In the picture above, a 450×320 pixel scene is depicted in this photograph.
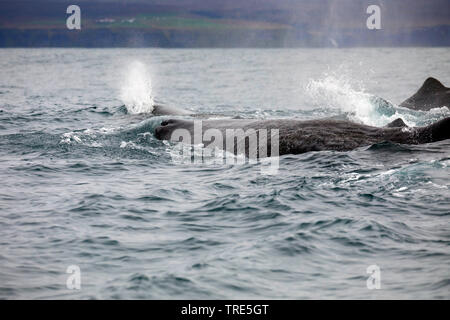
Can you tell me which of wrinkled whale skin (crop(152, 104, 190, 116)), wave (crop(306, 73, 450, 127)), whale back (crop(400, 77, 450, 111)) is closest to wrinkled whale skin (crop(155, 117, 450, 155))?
wave (crop(306, 73, 450, 127))

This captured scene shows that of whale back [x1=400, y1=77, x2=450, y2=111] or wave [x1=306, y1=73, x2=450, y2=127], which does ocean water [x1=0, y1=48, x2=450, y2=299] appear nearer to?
wave [x1=306, y1=73, x2=450, y2=127]

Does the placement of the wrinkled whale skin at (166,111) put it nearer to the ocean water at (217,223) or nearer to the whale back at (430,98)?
the ocean water at (217,223)

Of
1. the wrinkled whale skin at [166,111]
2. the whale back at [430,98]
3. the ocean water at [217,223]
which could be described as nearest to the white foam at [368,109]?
the whale back at [430,98]

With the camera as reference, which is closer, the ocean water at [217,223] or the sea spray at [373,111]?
the ocean water at [217,223]

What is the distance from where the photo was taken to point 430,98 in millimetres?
25703

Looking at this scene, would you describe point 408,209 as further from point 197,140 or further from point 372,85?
point 372,85

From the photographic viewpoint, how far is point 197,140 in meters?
18.9

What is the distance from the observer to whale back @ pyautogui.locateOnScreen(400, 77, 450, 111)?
2520 cm

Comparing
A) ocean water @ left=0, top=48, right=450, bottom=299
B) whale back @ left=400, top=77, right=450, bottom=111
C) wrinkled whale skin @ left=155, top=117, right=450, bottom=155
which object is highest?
whale back @ left=400, top=77, right=450, bottom=111

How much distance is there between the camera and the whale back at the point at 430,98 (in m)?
25.2

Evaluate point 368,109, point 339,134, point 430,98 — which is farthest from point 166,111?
point 430,98

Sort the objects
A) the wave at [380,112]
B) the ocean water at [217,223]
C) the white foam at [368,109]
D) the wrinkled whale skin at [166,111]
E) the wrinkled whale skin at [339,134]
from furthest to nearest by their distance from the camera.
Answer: the wrinkled whale skin at [166,111], the white foam at [368,109], the wave at [380,112], the wrinkled whale skin at [339,134], the ocean water at [217,223]

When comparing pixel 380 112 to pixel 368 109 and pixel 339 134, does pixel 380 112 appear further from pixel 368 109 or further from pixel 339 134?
pixel 339 134

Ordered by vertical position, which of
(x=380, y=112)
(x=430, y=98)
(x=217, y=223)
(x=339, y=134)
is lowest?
(x=217, y=223)
